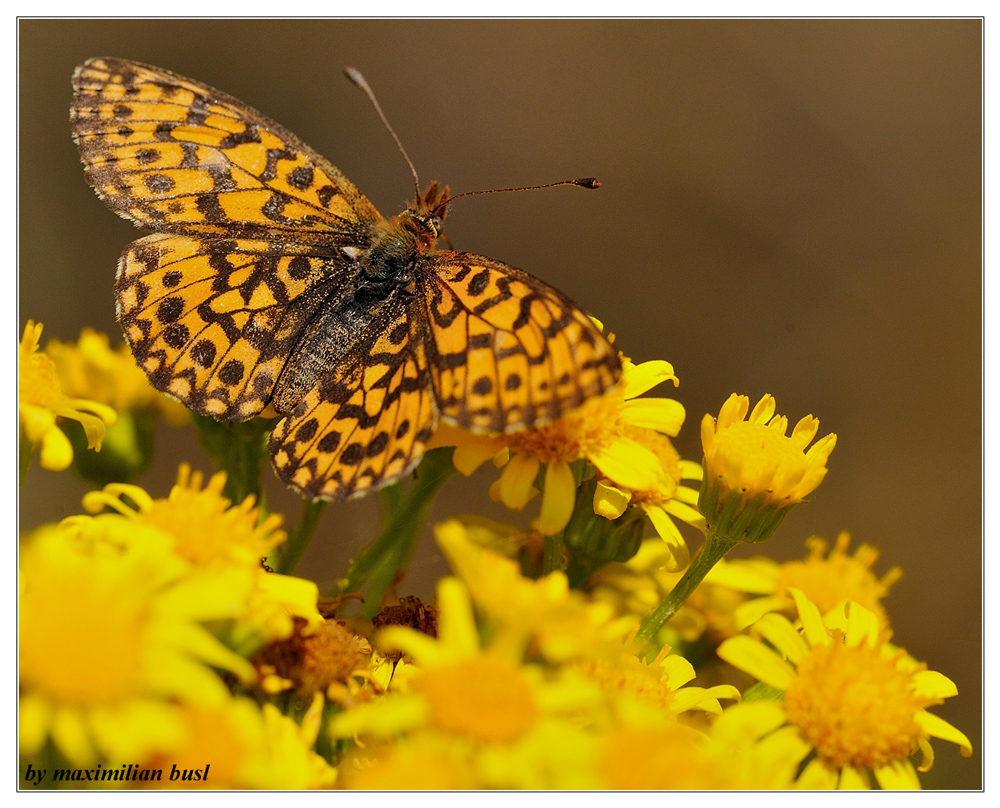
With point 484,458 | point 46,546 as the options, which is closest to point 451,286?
point 484,458

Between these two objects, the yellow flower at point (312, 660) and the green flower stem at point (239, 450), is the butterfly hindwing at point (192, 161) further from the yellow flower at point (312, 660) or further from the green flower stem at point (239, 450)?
the yellow flower at point (312, 660)

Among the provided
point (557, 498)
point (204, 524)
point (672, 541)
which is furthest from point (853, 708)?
point (204, 524)

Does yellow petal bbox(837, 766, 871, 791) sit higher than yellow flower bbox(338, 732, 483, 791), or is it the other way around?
yellow flower bbox(338, 732, 483, 791)

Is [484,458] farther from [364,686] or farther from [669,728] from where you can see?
[669,728]

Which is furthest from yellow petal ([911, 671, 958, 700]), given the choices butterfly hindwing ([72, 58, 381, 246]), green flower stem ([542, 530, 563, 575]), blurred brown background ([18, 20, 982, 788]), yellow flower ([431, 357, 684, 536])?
blurred brown background ([18, 20, 982, 788])

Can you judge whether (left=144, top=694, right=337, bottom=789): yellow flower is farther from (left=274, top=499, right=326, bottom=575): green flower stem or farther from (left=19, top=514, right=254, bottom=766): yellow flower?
(left=274, top=499, right=326, bottom=575): green flower stem

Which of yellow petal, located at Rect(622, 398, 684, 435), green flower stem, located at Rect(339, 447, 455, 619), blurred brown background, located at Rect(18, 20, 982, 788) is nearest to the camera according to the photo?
yellow petal, located at Rect(622, 398, 684, 435)
